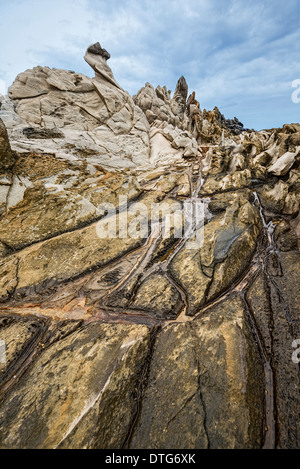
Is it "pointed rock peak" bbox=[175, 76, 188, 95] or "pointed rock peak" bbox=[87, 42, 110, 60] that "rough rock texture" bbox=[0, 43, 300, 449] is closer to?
"pointed rock peak" bbox=[87, 42, 110, 60]

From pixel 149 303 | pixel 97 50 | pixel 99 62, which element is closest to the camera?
pixel 149 303

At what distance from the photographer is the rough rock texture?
11.0ft

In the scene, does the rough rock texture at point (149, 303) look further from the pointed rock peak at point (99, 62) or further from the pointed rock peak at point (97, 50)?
the pointed rock peak at point (97, 50)

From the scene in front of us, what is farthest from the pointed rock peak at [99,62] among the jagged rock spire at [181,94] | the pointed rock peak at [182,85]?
the pointed rock peak at [182,85]

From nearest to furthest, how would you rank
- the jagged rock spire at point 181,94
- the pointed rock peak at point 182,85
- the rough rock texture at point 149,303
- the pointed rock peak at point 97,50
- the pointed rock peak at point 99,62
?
the rough rock texture at point 149,303 → the pointed rock peak at point 99,62 → the pointed rock peak at point 97,50 → the jagged rock spire at point 181,94 → the pointed rock peak at point 182,85

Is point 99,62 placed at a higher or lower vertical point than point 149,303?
higher

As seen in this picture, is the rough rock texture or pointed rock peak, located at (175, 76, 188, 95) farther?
pointed rock peak, located at (175, 76, 188, 95)

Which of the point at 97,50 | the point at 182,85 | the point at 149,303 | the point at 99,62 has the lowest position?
the point at 149,303

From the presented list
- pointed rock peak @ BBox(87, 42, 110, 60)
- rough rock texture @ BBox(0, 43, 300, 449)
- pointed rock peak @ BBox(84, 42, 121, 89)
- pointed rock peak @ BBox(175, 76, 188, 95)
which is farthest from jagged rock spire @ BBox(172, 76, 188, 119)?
rough rock texture @ BBox(0, 43, 300, 449)

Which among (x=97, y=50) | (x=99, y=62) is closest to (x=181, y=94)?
(x=97, y=50)

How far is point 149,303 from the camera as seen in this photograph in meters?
5.74

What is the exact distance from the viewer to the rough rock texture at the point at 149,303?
11.0 ft

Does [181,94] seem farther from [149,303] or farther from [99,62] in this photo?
[149,303]
